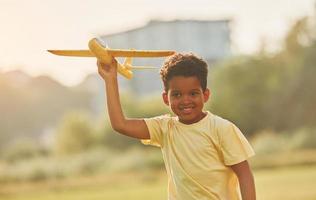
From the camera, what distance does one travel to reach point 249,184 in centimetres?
294

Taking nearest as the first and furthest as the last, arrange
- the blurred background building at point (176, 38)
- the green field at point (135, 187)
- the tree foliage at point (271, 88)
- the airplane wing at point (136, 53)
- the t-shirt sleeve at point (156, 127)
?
the airplane wing at point (136, 53)
the t-shirt sleeve at point (156, 127)
the green field at point (135, 187)
the tree foliage at point (271, 88)
the blurred background building at point (176, 38)

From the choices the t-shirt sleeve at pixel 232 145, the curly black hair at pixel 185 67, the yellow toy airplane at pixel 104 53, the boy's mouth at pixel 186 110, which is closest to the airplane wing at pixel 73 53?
the yellow toy airplane at pixel 104 53

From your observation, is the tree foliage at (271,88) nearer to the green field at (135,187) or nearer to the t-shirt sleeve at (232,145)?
the green field at (135,187)

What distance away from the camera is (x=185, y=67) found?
2930 mm

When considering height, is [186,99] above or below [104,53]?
below

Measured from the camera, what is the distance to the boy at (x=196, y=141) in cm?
293

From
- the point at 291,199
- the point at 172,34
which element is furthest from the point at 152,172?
the point at 172,34

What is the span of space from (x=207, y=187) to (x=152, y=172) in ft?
72.3

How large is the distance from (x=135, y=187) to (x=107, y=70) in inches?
692

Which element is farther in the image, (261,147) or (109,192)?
(261,147)

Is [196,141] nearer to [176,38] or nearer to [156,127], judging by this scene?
[156,127]

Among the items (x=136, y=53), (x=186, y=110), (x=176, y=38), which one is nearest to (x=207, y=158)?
(x=186, y=110)

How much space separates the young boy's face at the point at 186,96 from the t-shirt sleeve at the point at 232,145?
12 centimetres

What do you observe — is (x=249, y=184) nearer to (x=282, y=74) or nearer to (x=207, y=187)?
(x=207, y=187)
